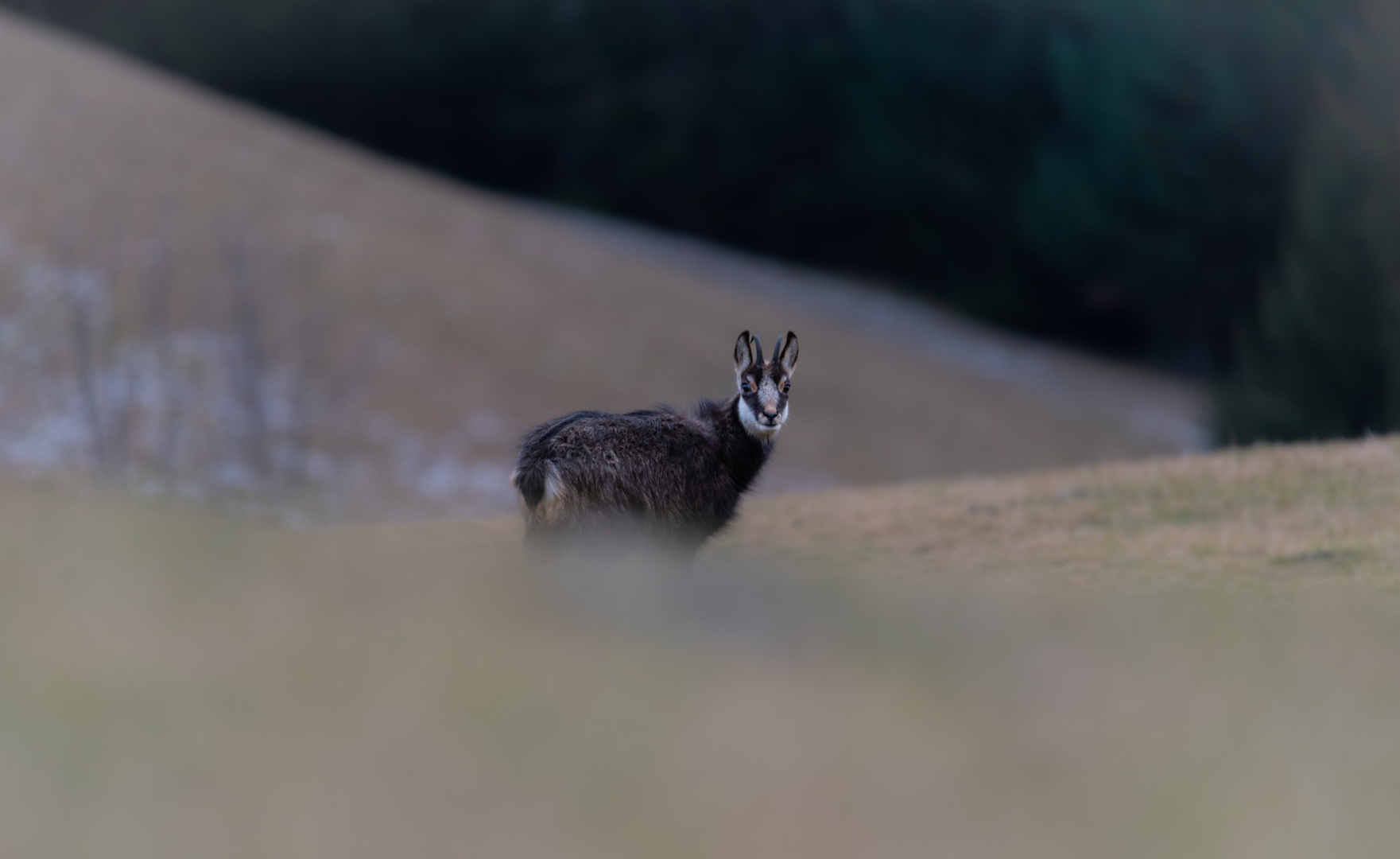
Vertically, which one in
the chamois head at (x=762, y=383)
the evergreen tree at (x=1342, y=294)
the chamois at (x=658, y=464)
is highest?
the evergreen tree at (x=1342, y=294)

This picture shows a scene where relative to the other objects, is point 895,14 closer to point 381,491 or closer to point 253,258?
point 253,258

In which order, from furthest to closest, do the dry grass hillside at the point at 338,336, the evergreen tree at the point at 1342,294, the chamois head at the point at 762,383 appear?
the evergreen tree at the point at 1342,294 → the dry grass hillside at the point at 338,336 → the chamois head at the point at 762,383

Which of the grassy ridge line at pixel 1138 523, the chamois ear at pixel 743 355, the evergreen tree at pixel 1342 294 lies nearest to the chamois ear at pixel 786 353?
the chamois ear at pixel 743 355

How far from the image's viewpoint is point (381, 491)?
1099 inches

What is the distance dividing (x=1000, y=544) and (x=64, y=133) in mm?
33901

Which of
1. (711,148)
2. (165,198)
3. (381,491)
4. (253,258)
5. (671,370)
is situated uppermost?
(711,148)

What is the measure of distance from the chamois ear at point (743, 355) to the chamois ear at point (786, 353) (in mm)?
137

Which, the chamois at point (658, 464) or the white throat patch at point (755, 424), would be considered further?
the white throat patch at point (755, 424)

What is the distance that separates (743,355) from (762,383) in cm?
34

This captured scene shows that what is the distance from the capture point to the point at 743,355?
9406mm

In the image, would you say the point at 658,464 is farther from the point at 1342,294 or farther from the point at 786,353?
the point at 1342,294

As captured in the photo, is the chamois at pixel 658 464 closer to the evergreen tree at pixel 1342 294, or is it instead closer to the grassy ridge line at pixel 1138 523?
the grassy ridge line at pixel 1138 523

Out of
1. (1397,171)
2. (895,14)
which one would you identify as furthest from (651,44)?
(1397,171)

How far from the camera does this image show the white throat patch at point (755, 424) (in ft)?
30.1
